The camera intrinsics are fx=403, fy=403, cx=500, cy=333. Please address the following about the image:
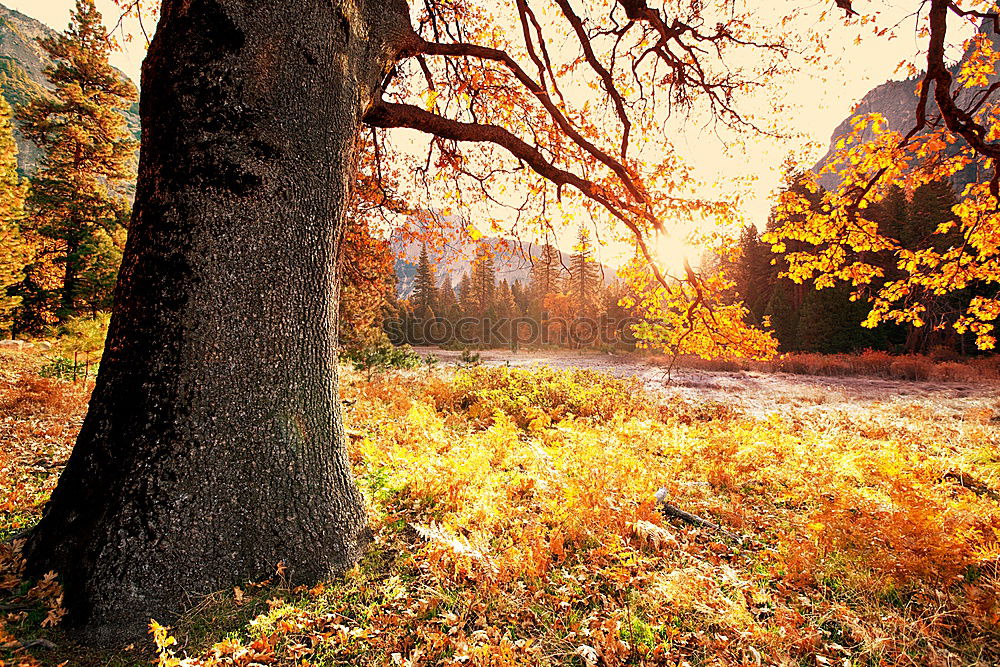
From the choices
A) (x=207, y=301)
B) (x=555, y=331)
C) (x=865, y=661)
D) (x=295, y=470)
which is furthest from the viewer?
(x=555, y=331)

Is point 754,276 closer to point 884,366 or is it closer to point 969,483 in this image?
point 884,366

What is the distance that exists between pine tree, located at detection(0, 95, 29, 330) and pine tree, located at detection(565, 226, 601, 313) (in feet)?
67.2

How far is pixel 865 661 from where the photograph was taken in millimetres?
2172

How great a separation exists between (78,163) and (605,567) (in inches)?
1036

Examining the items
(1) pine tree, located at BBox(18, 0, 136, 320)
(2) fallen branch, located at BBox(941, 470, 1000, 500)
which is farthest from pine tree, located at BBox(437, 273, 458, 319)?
(2) fallen branch, located at BBox(941, 470, 1000, 500)

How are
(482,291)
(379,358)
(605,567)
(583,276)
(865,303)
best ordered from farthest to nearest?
1. (482,291)
2. (583,276)
3. (865,303)
4. (379,358)
5. (605,567)

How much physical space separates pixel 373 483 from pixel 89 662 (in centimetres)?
230

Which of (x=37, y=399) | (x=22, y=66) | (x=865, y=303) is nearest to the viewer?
(x=37, y=399)

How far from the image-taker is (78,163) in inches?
707

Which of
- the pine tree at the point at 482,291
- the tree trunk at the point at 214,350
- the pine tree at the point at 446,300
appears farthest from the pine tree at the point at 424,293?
the tree trunk at the point at 214,350

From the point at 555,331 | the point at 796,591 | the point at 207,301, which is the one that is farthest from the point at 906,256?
the point at 555,331

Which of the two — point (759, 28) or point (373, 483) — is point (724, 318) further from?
point (373, 483)

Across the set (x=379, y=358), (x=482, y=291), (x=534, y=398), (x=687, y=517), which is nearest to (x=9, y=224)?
(x=379, y=358)

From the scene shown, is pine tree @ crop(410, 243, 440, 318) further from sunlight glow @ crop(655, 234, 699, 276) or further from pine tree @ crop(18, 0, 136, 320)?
sunlight glow @ crop(655, 234, 699, 276)
